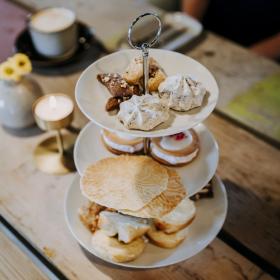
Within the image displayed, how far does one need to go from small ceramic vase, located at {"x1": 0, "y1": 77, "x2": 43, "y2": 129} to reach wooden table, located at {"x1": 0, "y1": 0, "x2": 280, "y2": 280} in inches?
1.6

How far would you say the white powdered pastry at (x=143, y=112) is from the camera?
62cm

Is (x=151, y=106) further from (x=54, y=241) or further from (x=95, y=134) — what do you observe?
(x=54, y=241)

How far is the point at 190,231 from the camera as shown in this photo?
83cm

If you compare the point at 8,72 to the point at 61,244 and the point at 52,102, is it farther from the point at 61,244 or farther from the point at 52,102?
the point at 61,244

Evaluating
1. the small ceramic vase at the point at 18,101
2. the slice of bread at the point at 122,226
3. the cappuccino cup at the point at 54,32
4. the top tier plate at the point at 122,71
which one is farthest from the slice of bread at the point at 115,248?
A: the cappuccino cup at the point at 54,32

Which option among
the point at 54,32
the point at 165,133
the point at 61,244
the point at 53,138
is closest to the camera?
the point at 165,133

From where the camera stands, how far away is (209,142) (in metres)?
0.83

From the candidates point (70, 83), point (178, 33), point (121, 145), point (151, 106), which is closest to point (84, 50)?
point (70, 83)

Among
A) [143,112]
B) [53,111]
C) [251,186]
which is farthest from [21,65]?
[251,186]

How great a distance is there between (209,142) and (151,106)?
0.23 m

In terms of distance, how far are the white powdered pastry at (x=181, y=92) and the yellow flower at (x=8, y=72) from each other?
1.49 feet

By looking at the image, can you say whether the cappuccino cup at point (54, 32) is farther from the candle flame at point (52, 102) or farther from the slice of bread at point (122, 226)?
the slice of bread at point (122, 226)

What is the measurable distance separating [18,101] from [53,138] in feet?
0.41

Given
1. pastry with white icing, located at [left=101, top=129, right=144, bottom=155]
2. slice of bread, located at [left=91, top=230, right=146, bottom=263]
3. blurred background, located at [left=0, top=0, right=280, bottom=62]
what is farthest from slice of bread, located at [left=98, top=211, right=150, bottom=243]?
blurred background, located at [left=0, top=0, right=280, bottom=62]
